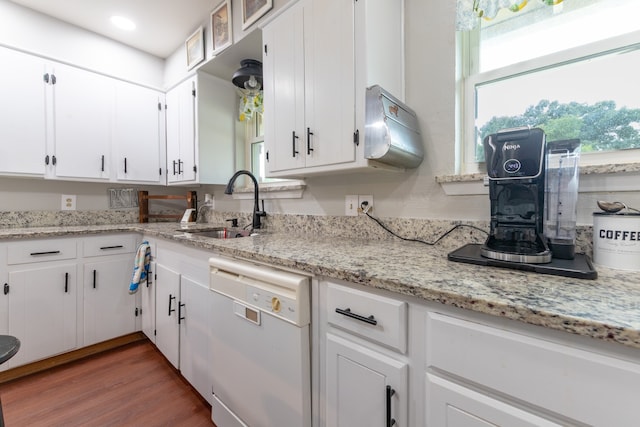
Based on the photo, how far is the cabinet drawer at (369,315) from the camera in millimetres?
721

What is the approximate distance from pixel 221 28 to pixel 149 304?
6.85 feet

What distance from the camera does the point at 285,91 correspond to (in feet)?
4.89

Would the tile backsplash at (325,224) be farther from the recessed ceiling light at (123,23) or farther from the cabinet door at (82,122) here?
the recessed ceiling light at (123,23)

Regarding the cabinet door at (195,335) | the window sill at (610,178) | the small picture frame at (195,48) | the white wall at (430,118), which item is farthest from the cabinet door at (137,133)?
the window sill at (610,178)

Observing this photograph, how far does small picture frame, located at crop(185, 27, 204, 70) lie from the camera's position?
2199mm

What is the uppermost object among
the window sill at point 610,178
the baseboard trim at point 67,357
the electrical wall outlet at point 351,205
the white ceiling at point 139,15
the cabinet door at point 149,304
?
the white ceiling at point 139,15

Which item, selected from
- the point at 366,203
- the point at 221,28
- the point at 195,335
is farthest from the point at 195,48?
the point at 195,335

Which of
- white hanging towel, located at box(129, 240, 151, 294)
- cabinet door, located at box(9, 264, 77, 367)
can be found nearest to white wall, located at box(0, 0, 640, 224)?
white hanging towel, located at box(129, 240, 151, 294)

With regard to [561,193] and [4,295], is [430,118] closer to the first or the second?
[561,193]

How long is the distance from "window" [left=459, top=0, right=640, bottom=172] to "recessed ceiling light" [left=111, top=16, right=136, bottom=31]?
2.46 metres

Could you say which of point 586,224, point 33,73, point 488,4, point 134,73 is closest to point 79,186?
point 33,73

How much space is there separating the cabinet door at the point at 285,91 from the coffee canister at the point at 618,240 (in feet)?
3.71

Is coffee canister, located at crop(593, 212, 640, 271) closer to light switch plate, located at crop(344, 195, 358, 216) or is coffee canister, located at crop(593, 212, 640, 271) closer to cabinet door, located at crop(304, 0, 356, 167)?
cabinet door, located at crop(304, 0, 356, 167)

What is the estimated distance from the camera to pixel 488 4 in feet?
3.53
